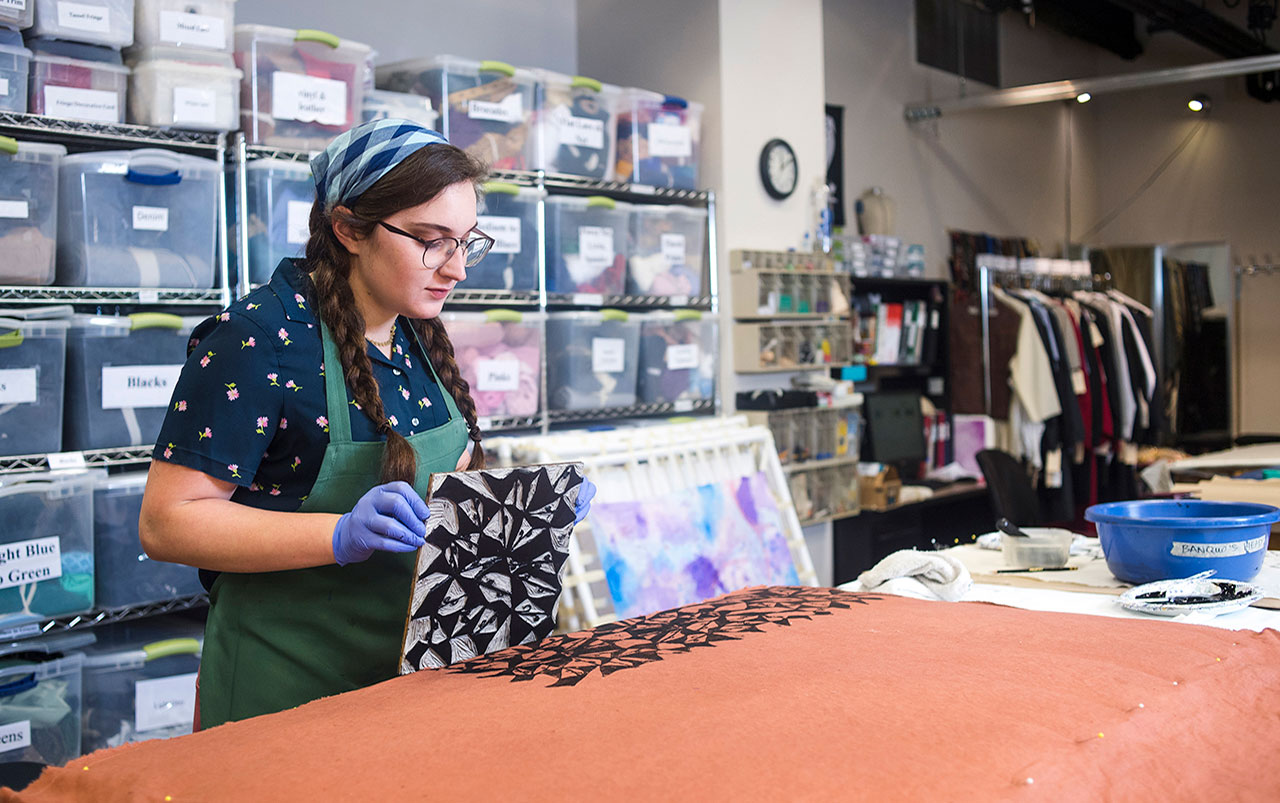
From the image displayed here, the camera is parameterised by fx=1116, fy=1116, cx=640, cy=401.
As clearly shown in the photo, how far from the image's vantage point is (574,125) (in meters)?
4.28

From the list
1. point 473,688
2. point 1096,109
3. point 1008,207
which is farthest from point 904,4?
point 473,688

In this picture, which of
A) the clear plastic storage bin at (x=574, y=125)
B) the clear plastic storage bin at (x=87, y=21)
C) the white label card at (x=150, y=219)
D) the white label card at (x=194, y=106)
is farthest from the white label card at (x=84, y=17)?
the clear plastic storage bin at (x=574, y=125)

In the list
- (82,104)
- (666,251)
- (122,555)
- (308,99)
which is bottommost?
(122,555)

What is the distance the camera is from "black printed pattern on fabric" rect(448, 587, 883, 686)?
1646 millimetres

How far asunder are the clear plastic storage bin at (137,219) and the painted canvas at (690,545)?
4.79ft

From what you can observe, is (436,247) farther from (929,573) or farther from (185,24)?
(185,24)

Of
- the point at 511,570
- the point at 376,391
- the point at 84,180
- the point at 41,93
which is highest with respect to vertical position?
the point at 41,93

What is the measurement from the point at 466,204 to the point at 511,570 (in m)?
0.61

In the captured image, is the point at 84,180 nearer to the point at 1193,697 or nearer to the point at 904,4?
the point at 1193,697

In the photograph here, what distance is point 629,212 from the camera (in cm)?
445

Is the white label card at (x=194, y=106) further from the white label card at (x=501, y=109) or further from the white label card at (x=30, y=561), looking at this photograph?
the white label card at (x=30, y=561)

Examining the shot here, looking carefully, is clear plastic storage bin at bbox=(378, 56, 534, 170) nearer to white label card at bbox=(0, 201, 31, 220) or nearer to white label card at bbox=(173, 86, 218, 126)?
white label card at bbox=(173, 86, 218, 126)

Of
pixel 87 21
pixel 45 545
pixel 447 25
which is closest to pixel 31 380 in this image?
pixel 45 545

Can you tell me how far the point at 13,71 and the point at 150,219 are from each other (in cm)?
50
